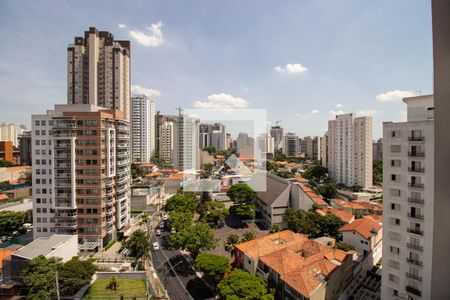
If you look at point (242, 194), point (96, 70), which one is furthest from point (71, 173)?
point (96, 70)

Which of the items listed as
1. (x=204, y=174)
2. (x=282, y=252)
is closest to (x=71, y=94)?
(x=204, y=174)

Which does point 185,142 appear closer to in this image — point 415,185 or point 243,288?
point 243,288

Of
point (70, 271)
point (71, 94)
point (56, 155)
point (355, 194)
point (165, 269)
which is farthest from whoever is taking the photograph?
point (71, 94)

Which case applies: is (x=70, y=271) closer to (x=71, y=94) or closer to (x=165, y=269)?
(x=165, y=269)

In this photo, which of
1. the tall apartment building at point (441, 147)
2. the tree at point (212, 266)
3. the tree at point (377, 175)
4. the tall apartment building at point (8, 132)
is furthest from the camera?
the tall apartment building at point (8, 132)

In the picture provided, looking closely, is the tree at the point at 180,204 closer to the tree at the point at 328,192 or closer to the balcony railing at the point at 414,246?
the balcony railing at the point at 414,246

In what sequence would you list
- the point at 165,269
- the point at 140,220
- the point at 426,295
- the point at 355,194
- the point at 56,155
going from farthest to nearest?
the point at 355,194
the point at 140,220
the point at 56,155
the point at 165,269
the point at 426,295

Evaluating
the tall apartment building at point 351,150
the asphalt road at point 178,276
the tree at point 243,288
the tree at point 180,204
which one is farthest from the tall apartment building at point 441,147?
the tall apartment building at point 351,150
